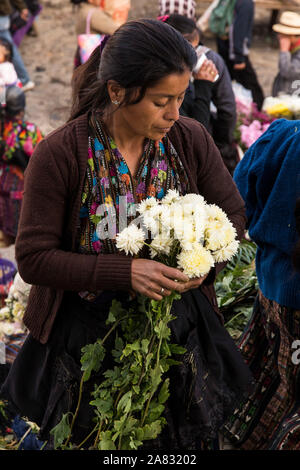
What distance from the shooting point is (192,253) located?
1698mm

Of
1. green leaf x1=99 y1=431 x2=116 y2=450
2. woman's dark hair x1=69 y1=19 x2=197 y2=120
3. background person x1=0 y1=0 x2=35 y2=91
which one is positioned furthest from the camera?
background person x1=0 y1=0 x2=35 y2=91

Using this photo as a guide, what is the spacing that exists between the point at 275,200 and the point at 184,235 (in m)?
0.60

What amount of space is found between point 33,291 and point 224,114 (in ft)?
7.97

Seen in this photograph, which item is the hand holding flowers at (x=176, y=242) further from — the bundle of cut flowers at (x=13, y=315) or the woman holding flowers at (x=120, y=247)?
the bundle of cut flowers at (x=13, y=315)

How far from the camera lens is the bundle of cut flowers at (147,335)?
172cm

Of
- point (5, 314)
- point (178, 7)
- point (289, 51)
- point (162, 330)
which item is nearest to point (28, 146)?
point (5, 314)

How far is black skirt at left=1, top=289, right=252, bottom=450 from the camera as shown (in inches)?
77.2

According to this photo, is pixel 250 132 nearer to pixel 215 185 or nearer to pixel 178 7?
pixel 178 7

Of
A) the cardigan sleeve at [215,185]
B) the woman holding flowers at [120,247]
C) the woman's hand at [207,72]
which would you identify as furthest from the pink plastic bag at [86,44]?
the cardigan sleeve at [215,185]

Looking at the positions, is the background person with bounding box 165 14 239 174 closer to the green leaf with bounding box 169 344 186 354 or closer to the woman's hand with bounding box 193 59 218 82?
the woman's hand with bounding box 193 59 218 82

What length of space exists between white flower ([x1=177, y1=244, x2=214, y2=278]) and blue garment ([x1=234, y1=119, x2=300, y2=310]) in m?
0.56

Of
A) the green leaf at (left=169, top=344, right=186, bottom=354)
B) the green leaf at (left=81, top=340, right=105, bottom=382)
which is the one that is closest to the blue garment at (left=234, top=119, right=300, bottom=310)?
the green leaf at (left=169, top=344, right=186, bottom=354)

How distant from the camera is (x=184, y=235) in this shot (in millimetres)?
1691

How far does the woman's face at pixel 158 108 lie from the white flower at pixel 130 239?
308 millimetres
